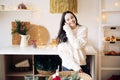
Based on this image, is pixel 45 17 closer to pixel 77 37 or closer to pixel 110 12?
pixel 110 12

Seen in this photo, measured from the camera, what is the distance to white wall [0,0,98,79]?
3.33m

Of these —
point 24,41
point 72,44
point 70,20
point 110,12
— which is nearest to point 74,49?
point 72,44

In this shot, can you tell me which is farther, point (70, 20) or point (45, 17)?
point (45, 17)

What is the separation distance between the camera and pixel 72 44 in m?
2.32

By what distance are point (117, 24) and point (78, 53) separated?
3.92 ft

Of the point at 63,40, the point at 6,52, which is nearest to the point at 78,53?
the point at 63,40

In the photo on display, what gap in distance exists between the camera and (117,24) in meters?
3.25

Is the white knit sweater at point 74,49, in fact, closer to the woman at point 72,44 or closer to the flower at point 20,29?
the woman at point 72,44

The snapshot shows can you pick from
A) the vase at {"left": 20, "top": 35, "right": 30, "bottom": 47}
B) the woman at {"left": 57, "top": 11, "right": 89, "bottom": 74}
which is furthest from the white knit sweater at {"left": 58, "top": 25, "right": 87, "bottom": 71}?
the vase at {"left": 20, "top": 35, "right": 30, "bottom": 47}

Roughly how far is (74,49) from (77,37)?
0.14 metres

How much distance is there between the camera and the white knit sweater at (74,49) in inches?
90.7

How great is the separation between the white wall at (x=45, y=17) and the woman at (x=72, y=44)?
0.98 m

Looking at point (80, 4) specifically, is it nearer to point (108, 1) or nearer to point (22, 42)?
point (108, 1)

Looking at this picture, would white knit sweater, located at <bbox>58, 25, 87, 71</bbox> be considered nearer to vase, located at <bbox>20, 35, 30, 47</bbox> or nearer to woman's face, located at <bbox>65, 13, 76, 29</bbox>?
woman's face, located at <bbox>65, 13, 76, 29</bbox>
